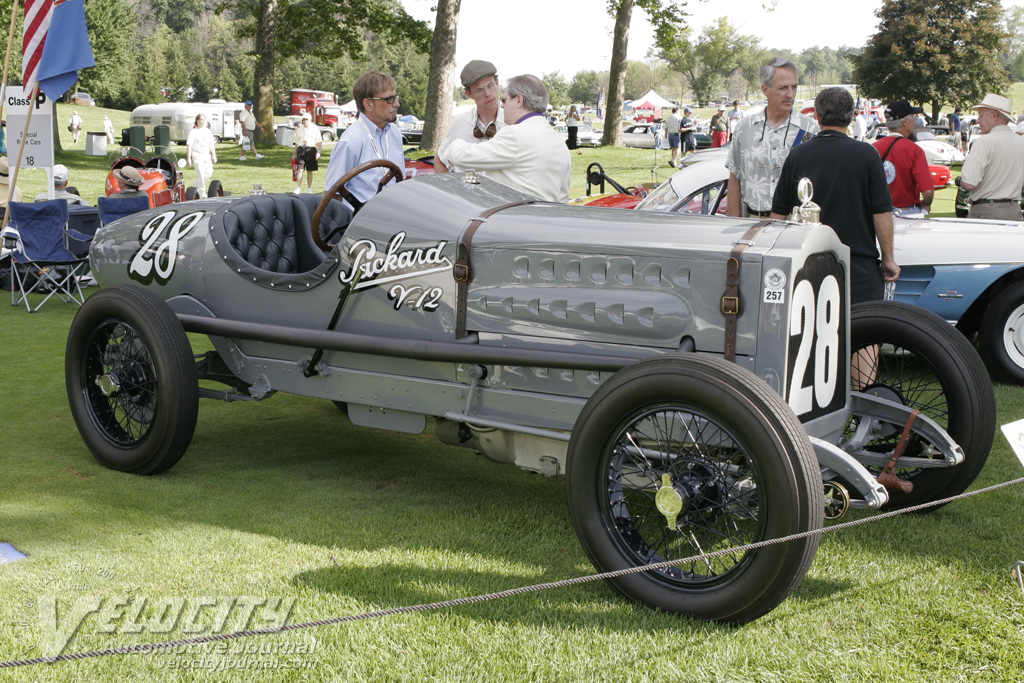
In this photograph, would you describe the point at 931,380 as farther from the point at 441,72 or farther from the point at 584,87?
the point at 584,87

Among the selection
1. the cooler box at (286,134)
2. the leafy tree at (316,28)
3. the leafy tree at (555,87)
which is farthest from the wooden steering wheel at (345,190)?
the leafy tree at (555,87)

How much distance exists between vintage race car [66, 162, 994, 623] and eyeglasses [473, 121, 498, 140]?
5.29ft

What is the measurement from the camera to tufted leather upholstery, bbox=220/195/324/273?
4668mm

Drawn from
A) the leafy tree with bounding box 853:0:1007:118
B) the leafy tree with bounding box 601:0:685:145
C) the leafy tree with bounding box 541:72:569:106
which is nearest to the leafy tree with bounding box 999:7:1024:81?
the leafy tree with bounding box 541:72:569:106

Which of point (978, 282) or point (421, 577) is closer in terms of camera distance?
point (421, 577)

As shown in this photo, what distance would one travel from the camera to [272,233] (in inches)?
194

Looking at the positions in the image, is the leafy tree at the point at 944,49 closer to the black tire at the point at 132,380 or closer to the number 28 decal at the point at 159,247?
the number 28 decal at the point at 159,247

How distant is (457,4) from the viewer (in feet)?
67.1

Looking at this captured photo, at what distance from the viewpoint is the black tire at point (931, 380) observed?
11.8 ft

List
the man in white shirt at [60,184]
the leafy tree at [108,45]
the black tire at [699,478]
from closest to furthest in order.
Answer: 1. the black tire at [699,478]
2. the man in white shirt at [60,184]
3. the leafy tree at [108,45]

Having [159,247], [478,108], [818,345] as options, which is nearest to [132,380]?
[159,247]

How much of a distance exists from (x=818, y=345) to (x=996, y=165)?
530 centimetres

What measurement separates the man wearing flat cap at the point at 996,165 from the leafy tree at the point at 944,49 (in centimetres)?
3913

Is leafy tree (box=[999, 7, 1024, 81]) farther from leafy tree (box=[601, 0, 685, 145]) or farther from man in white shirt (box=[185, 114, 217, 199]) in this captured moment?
man in white shirt (box=[185, 114, 217, 199])
